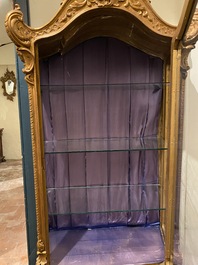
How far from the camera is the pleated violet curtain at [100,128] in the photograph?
131 centimetres

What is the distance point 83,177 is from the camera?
140 centimetres

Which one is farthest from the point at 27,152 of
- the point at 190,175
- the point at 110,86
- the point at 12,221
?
the point at 12,221

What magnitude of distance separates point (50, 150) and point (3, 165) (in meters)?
3.84

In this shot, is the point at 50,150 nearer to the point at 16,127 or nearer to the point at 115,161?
the point at 115,161

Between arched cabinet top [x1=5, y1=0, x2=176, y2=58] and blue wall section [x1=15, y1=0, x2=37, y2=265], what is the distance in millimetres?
291

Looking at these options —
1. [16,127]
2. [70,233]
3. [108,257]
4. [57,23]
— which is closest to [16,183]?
[16,127]

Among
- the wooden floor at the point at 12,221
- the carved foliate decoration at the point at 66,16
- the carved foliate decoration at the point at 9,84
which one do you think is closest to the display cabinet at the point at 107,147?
the carved foliate decoration at the point at 66,16

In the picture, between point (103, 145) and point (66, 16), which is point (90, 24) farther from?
point (103, 145)

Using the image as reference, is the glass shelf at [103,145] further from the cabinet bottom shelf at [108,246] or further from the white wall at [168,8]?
the white wall at [168,8]

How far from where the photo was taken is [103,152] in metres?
1.38

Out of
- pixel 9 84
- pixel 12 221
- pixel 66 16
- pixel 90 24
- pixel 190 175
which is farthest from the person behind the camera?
pixel 9 84

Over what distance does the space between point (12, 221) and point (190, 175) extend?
196cm

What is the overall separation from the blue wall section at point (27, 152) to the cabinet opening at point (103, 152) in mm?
126

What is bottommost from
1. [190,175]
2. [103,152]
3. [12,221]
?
[12,221]
